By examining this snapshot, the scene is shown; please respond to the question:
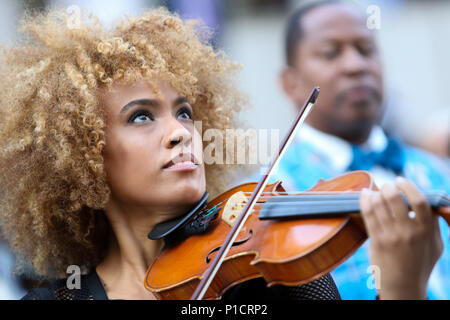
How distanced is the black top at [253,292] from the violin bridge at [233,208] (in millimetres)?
266

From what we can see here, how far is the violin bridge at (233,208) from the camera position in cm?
176

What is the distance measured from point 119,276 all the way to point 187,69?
0.83 metres

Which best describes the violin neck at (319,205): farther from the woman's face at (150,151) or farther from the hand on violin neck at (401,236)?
the woman's face at (150,151)

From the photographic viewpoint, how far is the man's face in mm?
3150

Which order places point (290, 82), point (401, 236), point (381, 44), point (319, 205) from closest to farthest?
point (401, 236) < point (319, 205) < point (290, 82) < point (381, 44)

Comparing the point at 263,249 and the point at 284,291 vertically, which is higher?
the point at 263,249

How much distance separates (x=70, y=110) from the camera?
1.90 metres

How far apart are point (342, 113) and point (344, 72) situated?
242mm

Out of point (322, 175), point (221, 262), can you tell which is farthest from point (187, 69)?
point (322, 175)

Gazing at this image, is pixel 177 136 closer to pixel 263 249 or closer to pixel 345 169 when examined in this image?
pixel 263 249

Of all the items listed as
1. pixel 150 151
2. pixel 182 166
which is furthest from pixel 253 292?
pixel 150 151

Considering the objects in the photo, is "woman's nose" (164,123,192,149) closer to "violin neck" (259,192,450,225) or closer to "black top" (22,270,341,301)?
"violin neck" (259,192,450,225)

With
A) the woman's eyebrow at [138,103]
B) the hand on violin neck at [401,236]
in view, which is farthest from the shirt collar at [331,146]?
the hand on violin neck at [401,236]
